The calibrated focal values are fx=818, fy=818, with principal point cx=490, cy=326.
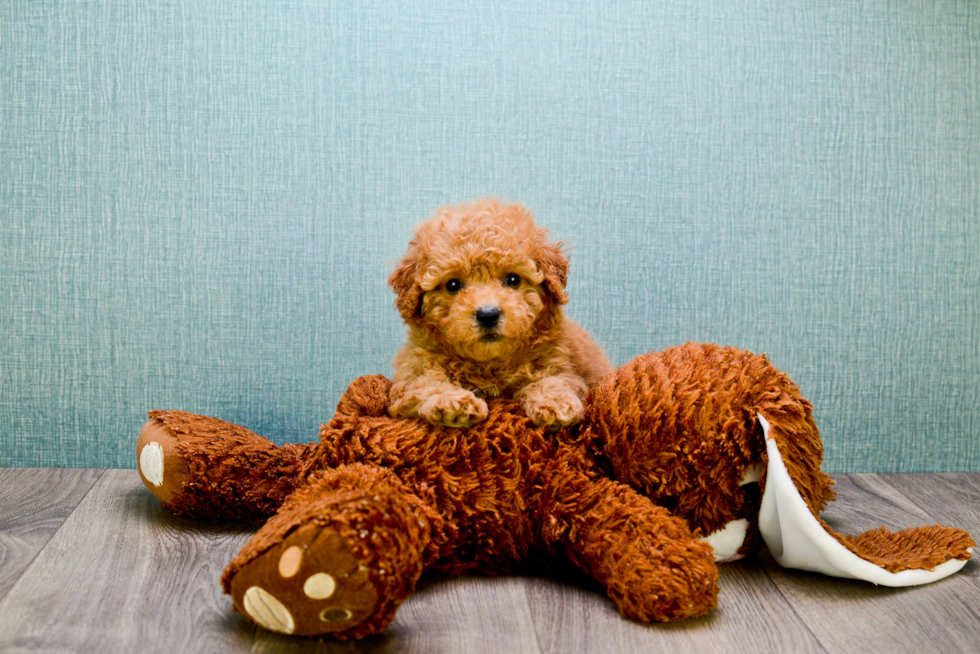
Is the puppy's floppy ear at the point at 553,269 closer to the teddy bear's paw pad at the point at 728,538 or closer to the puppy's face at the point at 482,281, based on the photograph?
the puppy's face at the point at 482,281

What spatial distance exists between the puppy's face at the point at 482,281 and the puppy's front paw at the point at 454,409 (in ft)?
0.26

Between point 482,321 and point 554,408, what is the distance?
7.8 inches

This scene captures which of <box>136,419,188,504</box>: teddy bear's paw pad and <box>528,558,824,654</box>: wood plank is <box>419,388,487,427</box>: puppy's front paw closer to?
<box>528,558,824,654</box>: wood plank

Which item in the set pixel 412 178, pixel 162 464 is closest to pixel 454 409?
pixel 162 464

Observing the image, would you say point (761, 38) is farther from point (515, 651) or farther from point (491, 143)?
point (515, 651)

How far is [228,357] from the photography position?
200cm

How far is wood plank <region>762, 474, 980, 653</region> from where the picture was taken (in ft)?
4.01

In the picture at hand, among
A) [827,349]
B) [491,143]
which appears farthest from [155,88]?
[827,349]

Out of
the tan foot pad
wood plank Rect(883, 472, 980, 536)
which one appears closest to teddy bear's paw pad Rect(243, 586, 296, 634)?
the tan foot pad

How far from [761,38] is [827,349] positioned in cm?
79

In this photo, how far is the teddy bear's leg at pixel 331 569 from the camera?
1.06 metres

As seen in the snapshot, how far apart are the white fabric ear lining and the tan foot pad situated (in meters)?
0.68

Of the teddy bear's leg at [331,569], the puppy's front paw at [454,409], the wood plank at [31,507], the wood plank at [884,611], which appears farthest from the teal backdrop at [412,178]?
the teddy bear's leg at [331,569]

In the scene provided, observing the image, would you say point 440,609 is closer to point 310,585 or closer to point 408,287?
point 310,585
